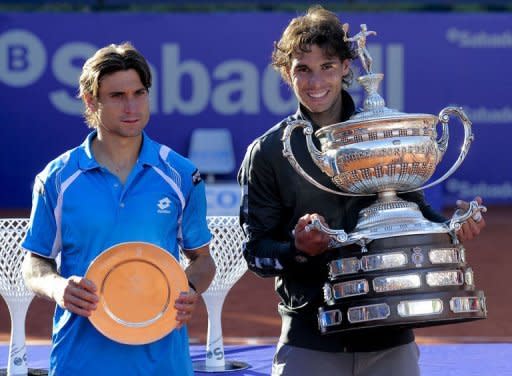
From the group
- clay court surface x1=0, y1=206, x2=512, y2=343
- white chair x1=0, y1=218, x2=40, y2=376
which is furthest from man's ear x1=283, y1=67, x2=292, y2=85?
clay court surface x1=0, y1=206, x2=512, y2=343

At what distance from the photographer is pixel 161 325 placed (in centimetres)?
284

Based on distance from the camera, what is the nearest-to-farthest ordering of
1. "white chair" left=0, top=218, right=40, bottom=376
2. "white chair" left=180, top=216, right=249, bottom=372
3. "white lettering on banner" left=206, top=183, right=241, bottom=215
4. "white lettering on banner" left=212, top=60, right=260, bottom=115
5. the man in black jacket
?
1. the man in black jacket
2. "white chair" left=0, top=218, right=40, bottom=376
3. "white chair" left=180, top=216, right=249, bottom=372
4. "white lettering on banner" left=206, top=183, right=241, bottom=215
5. "white lettering on banner" left=212, top=60, right=260, bottom=115

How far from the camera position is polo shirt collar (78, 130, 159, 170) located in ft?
9.57

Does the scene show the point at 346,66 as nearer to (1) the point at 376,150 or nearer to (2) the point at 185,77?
(1) the point at 376,150

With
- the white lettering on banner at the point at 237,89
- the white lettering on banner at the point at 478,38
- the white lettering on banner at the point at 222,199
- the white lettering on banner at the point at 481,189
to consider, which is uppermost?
the white lettering on banner at the point at 478,38

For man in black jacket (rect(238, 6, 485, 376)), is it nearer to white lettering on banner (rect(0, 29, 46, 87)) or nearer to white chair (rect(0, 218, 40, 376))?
white chair (rect(0, 218, 40, 376))

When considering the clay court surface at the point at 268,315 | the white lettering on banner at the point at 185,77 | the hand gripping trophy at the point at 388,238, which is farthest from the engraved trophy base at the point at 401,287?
the white lettering on banner at the point at 185,77

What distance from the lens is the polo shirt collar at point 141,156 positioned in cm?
292

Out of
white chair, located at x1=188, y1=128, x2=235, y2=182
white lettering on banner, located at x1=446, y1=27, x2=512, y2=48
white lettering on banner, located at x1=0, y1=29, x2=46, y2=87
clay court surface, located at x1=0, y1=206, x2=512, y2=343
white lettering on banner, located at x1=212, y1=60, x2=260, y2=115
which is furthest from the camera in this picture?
white lettering on banner, located at x1=446, y1=27, x2=512, y2=48

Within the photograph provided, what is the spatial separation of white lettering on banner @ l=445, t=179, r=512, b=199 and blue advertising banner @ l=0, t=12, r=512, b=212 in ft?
0.04

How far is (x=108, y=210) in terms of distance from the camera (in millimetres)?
2877

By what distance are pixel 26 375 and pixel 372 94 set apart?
2839 millimetres

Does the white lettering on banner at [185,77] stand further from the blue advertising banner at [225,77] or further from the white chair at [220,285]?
the white chair at [220,285]

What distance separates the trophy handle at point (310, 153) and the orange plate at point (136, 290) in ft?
1.38
